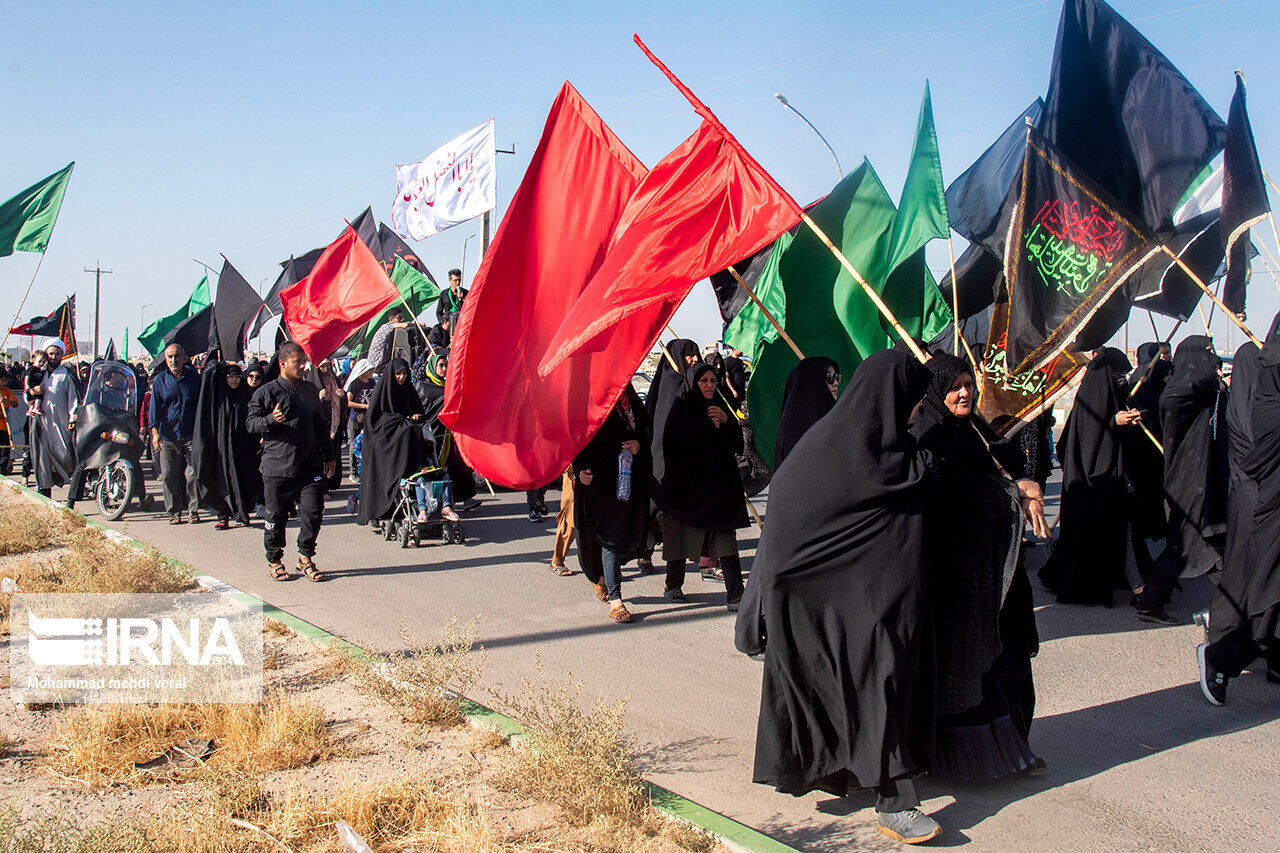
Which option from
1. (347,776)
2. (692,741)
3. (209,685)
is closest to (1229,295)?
(692,741)

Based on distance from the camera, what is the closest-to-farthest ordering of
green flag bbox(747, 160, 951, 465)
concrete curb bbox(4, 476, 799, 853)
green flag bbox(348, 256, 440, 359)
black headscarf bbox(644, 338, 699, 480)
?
1. concrete curb bbox(4, 476, 799, 853)
2. green flag bbox(747, 160, 951, 465)
3. black headscarf bbox(644, 338, 699, 480)
4. green flag bbox(348, 256, 440, 359)

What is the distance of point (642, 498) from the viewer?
279 inches

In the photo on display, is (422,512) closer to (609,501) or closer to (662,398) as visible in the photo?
(662,398)

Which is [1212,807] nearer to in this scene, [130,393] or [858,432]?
[858,432]

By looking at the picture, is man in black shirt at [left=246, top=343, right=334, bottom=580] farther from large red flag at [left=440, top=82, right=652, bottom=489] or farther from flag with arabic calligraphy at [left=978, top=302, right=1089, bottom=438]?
flag with arabic calligraphy at [left=978, top=302, right=1089, bottom=438]

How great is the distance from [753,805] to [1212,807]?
172 cm

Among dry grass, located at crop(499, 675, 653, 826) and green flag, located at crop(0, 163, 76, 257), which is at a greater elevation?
green flag, located at crop(0, 163, 76, 257)

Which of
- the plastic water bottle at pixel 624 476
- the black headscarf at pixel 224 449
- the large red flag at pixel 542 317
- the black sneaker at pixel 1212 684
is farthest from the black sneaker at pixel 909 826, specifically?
the black headscarf at pixel 224 449

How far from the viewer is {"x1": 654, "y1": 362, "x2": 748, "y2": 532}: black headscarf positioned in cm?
717

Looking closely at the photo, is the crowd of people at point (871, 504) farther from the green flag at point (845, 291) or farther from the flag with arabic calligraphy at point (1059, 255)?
the flag with arabic calligraphy at point (1059, 255)

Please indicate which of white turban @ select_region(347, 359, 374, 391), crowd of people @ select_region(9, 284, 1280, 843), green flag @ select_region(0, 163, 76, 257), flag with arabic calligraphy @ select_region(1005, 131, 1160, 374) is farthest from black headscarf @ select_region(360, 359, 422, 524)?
flag with arabic calligraphy @ select_region(1005, 131, 1160, 374)

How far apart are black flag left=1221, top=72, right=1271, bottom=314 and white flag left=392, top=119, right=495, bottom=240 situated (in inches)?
410

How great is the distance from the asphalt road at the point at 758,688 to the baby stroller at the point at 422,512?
1.34ft

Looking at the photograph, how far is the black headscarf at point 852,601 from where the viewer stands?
11.9 ft
